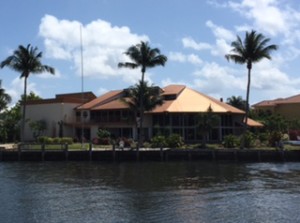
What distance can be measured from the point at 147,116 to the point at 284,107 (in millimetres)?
50385

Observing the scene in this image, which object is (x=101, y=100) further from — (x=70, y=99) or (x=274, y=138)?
(x=274, y=138)

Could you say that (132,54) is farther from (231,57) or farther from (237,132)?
(237,132)

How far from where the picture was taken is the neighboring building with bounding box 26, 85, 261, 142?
75375mm

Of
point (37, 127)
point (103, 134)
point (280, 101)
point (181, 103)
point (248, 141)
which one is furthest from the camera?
point (280, 101)

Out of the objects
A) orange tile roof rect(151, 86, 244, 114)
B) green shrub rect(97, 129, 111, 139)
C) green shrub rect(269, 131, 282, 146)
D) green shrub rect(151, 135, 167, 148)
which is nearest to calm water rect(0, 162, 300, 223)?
green shrub rect(151, 135, 167, 148)

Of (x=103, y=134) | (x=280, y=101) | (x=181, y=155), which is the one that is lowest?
(x=181, y=155)

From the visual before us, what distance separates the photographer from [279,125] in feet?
284

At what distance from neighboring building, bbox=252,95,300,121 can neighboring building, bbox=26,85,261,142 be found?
34.7m

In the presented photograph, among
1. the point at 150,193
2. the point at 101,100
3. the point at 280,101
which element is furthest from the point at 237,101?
the point at 150,193

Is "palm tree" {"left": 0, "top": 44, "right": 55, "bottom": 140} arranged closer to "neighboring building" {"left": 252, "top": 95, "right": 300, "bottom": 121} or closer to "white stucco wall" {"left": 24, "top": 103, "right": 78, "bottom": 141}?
"white stucco wall" {"left": 24, "top": 103, "right": 78, "bottom": 141}

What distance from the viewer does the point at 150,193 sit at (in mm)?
33031

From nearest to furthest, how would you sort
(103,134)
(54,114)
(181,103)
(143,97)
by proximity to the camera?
(143,97) < (103,134) < (181,103) < (54,114)

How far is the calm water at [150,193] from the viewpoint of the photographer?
25844 millimetres

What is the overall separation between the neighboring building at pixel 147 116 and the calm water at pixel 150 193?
2330cm
